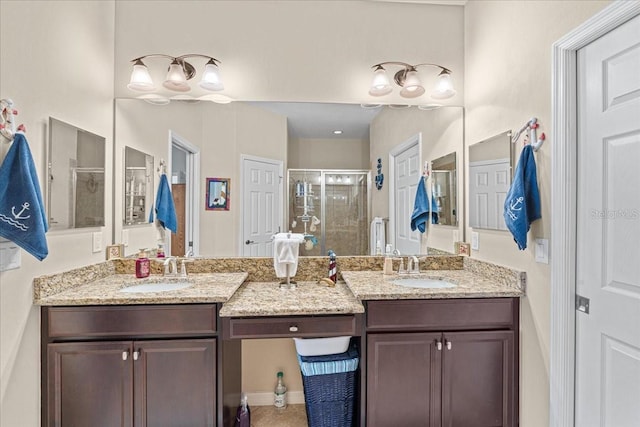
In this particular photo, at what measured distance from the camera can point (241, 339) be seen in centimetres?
183

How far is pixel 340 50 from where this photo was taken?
8.15 feet

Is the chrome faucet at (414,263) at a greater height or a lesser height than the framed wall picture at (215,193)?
lesser

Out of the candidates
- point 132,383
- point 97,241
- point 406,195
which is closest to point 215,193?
point 97,241

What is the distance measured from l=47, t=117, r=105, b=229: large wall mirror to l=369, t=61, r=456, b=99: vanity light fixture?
71.7 inches

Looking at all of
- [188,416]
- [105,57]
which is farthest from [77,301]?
[105,57]

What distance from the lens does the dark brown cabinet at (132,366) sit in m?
1.69

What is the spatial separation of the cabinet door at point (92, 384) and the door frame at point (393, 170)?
173 centimetres

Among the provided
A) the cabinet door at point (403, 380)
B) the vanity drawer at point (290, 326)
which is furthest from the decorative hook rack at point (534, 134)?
the vanity drawer at point (290, 326)

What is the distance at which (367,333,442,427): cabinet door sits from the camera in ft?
5.94

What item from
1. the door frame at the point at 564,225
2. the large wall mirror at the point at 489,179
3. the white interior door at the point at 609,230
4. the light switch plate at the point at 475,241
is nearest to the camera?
the white interior door at the point at 609,230

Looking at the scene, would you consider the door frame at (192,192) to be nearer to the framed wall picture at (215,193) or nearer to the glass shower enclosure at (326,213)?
the framed wall picture at (215,193)

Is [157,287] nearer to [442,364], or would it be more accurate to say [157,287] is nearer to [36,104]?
[36,104]

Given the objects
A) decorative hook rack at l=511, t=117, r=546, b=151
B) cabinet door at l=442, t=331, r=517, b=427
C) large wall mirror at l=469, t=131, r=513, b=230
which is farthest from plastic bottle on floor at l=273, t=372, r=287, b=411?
decorative hook rack at l=511, t=117, r=546, b=151

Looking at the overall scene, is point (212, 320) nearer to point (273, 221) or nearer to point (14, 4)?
point (273, 221)
